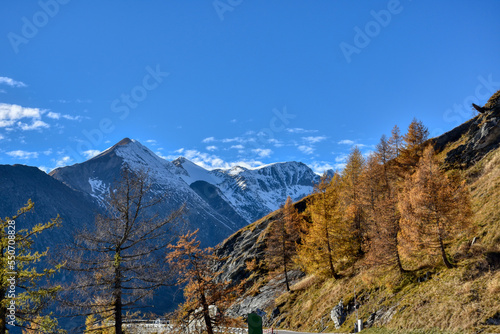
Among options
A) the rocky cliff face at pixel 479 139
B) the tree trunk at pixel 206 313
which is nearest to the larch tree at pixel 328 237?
the tree trunk at pixel 206 313

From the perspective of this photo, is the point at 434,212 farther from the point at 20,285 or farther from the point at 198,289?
the point at 20,285

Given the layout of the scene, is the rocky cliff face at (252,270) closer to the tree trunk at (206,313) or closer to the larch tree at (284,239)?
the larch tree at (284,239)

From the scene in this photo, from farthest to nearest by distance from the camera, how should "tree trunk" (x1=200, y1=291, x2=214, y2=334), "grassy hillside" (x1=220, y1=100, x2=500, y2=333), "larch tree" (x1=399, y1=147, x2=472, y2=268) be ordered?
"larch tree" (x1=399, y1=147, x2=472, y2=268), "tree trunk" (x1=200, y1=291, x2=214, y2=334), "grassy hillside" (x1=220, y1=100, x2=500, y2=333)

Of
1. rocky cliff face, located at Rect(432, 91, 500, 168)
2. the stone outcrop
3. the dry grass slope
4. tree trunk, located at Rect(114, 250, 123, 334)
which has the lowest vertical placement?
the stone outcrop

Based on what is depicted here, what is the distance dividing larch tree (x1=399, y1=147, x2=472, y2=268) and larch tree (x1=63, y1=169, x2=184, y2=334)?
1776 cm

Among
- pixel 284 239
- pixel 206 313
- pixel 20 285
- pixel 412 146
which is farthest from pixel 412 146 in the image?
pixel 20 285

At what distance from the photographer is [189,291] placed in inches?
753

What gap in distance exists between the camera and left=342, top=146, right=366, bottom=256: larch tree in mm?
38094

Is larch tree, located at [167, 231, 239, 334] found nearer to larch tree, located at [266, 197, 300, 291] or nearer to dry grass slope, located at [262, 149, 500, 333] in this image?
dry grass slope, located at [262, 149, 500, 333]

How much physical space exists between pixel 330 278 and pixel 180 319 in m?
23.2

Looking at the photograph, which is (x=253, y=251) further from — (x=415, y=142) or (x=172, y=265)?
(x=172, y=265)

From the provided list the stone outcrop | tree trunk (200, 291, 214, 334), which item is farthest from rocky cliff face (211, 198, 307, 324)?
tree trunk (200, 291, 214, 334)

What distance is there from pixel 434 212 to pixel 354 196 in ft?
65.8

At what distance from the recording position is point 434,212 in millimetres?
22844
